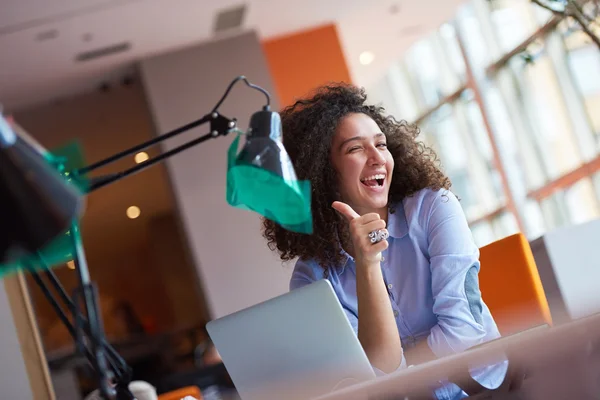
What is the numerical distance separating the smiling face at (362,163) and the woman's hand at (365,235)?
303 mm

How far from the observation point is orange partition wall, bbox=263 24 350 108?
8117mm

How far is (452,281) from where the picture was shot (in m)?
2.00

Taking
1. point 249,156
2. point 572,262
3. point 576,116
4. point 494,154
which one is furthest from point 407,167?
point 494,154


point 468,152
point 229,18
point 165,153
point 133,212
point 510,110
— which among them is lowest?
point 165,153

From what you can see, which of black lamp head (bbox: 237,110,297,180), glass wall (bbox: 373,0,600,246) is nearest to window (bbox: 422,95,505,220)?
glass wall (bbox: 373,0,600,246)

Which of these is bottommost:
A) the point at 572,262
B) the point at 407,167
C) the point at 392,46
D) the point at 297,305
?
the point at 572,262

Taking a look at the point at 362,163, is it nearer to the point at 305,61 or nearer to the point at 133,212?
the point at 305,61

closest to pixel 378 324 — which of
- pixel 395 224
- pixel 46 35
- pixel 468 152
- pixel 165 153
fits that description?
pixel 395 224

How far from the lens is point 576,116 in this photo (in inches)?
302

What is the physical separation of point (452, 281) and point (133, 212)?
35.4 ft

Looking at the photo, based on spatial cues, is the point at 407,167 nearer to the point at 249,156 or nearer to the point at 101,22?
the point at 249,156

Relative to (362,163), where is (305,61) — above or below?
above

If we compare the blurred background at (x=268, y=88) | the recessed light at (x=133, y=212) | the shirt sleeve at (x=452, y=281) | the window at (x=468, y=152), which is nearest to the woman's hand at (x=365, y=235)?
the shirt sleeve at (x=452, y=281)

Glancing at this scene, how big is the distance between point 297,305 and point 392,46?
824 centimetres
